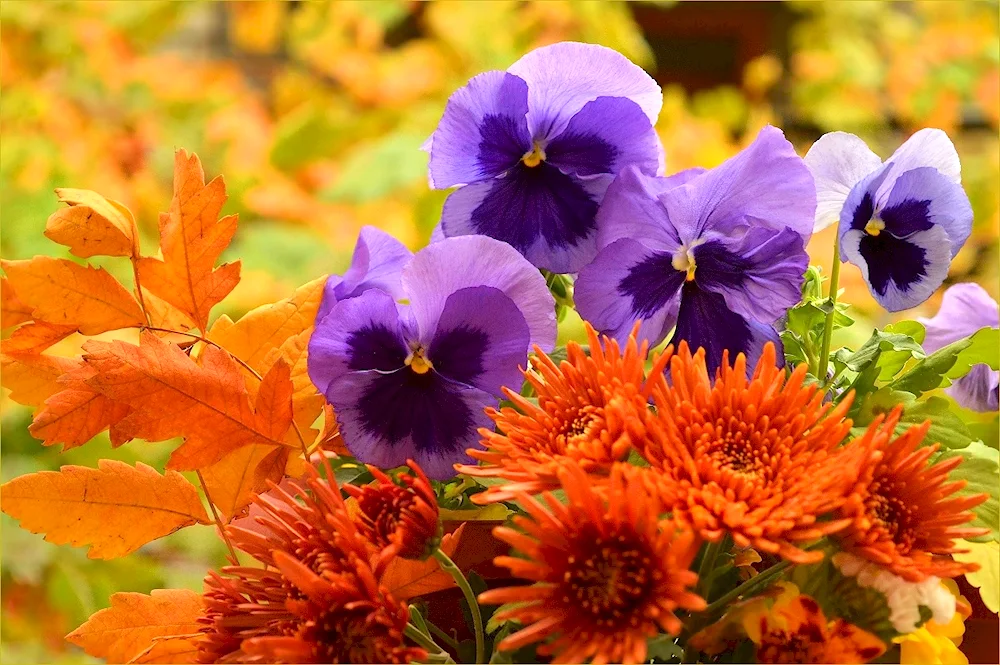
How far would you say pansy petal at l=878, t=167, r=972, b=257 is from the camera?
260mm

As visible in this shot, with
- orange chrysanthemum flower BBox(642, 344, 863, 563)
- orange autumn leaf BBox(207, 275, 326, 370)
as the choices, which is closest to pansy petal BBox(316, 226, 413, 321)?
orange autumn leaf BBox(207, 275, 326, 370)

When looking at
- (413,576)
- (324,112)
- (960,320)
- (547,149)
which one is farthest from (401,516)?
(324,112)

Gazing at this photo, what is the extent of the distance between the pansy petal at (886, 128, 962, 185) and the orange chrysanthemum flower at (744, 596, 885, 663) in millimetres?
138

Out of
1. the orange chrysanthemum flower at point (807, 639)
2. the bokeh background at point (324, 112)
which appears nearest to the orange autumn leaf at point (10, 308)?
the orange chrysanthemum flower at point (807, 639)

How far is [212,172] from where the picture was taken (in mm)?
1216

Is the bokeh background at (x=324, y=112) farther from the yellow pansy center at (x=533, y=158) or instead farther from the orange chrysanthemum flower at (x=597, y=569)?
the orange chrysanthemum flower at (x=597, y=569)

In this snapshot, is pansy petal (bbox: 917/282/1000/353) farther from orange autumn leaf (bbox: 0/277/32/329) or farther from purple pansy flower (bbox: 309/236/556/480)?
orange autumn leaf (bbox: 0/277/32/329)

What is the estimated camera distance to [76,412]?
0.24 metres

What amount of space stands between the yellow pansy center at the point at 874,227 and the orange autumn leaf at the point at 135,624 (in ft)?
0.74

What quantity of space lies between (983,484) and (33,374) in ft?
0.91

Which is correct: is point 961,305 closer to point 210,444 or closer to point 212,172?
point 210,444

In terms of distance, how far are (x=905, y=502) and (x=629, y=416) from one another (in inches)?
2.4

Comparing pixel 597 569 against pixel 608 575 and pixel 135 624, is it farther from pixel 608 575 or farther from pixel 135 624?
pixel 135 624

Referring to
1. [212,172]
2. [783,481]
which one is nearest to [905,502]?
[783,481]
